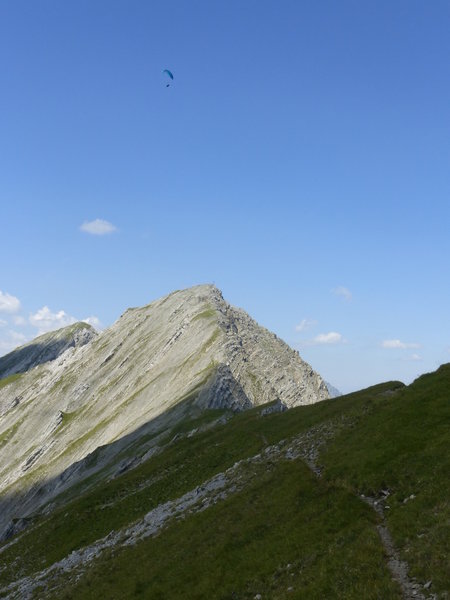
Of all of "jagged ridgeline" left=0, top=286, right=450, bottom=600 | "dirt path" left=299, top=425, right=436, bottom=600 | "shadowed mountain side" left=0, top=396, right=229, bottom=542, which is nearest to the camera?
"dirt path" left=299, top=425, right=436, bottom=600

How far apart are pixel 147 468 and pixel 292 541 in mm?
36684

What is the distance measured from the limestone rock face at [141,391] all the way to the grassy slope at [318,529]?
32.1 meters

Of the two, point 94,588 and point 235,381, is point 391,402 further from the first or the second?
point 235,381

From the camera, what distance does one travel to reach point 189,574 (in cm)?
2816

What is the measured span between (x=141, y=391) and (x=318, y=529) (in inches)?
3811

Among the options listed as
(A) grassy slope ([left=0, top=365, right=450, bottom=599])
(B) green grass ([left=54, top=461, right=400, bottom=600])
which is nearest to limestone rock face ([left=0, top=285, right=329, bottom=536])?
(A) grassy slope ([left=0, top=365, right=450, bottom=599])

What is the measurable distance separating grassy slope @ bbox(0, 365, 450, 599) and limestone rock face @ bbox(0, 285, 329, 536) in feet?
105

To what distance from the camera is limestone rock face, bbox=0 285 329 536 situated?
310 ft

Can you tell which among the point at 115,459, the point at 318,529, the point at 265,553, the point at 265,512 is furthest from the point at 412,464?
the point at 115,459

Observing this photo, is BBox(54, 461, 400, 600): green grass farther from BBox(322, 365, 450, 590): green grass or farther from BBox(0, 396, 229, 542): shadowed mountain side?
BBox(0, 396, 229, 542): shadowed mountain side

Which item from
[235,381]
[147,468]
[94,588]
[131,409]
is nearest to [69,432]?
[131,409]

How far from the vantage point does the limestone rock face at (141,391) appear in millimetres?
94375

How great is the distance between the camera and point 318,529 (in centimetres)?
2662

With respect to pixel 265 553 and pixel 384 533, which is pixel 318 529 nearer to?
pixel 265 553
